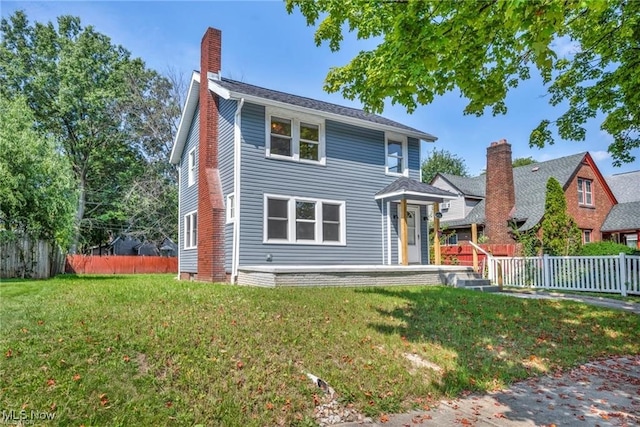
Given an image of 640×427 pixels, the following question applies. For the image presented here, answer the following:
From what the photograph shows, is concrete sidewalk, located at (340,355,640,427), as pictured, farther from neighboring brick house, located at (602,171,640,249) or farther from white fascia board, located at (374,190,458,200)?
neighboring brick house, located at (602,171,640,249)

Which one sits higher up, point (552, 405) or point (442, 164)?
point (442, 164)

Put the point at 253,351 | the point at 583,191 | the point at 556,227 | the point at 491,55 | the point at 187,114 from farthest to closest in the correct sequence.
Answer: the point at 583,191
the point at 556,227
the point at 187,114
the point at 491,55
the point at 253,351

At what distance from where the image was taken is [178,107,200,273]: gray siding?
49.1 ft

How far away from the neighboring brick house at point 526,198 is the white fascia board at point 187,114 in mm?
16778

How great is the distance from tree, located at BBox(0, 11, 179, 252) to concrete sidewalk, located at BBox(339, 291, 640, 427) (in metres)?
24.0

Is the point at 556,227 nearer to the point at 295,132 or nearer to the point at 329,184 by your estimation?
the point at 329,184

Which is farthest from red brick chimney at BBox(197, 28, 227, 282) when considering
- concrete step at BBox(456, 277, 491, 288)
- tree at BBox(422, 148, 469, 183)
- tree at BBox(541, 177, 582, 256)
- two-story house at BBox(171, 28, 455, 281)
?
tree at BBox(422, 148, 469, 183)

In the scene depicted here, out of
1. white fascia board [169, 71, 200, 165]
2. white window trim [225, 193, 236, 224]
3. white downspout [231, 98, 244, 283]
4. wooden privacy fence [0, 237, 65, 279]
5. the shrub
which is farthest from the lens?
the shrub

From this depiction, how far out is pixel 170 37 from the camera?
10.9 m

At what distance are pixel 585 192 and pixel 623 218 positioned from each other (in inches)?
104

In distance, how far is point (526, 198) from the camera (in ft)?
74.7

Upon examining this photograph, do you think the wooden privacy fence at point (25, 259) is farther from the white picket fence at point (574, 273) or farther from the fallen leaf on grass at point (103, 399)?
the white picket fence at point (574, 273)

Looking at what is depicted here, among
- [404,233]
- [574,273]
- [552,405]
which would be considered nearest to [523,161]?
[574,273]

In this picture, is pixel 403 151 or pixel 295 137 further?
pixel 403 151
